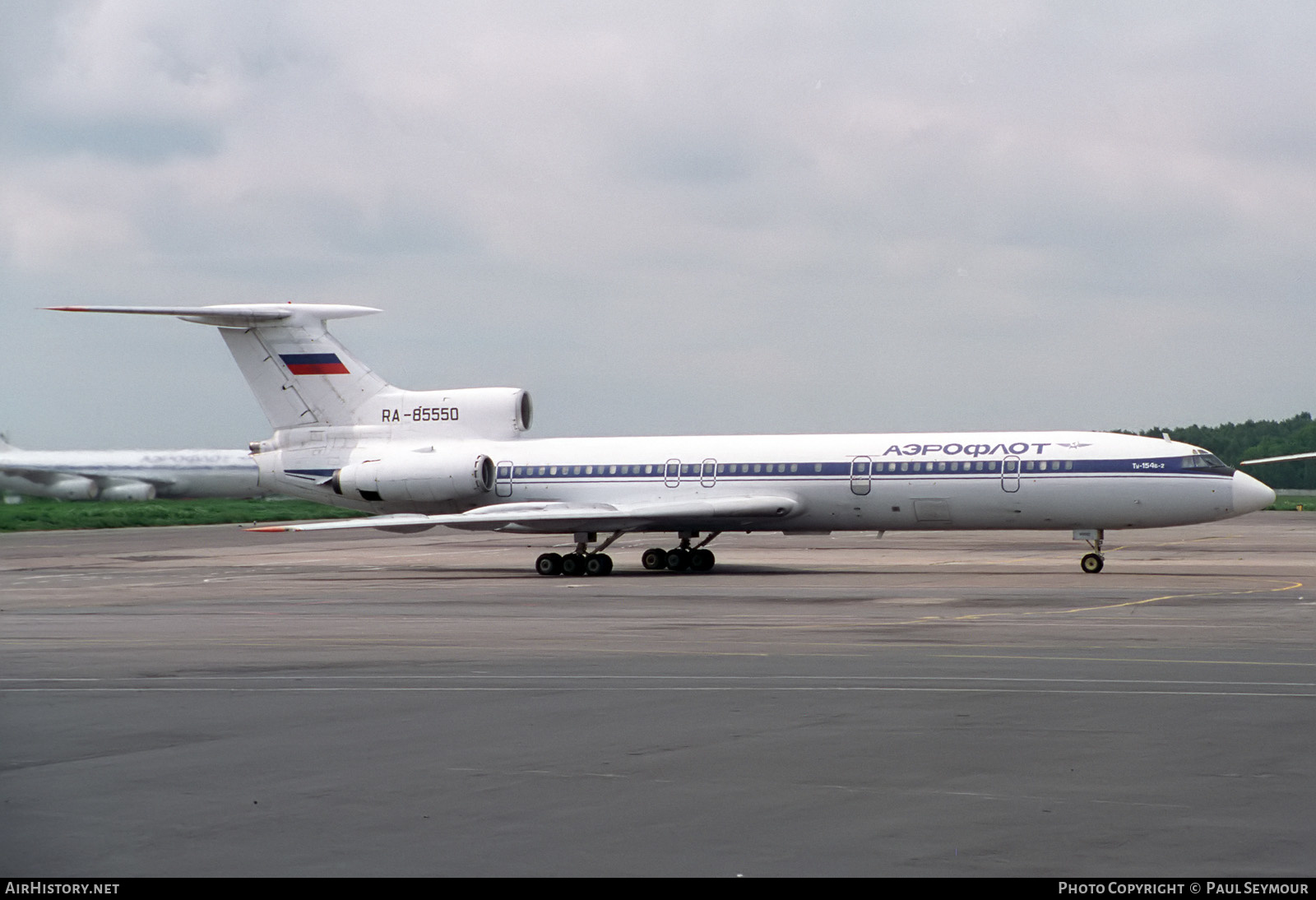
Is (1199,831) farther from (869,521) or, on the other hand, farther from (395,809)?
(869,521)

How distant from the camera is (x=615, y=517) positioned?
126 ft

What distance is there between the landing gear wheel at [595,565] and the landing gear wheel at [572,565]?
121 millimetres

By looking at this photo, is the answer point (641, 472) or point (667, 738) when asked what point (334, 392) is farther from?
point (667, 738)

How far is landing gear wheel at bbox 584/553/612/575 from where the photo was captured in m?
39.3

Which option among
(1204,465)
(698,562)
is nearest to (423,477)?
(698,562)

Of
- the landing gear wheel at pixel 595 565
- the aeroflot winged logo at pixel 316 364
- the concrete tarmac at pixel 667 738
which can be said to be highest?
the aeroflot winged logo at pixel 316 364

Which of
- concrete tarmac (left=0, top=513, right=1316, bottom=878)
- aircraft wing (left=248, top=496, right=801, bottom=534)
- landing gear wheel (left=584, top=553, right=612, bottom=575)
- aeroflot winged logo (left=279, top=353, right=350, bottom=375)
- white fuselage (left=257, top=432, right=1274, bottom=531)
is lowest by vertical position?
concrete tarmac (left=0, top=513, right=1316, bottom=878)

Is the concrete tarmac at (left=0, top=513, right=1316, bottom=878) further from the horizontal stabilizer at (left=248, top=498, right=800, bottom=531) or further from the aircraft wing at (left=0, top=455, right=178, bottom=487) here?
the aircraft wing at (left=0, top=455, right=178, bottom=487)

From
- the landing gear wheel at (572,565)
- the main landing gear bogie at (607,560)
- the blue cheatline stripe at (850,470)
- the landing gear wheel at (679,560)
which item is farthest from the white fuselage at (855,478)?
the landing gear wheel at (572,565)

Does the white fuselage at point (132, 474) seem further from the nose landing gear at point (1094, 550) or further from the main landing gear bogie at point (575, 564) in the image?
the nose landing gear at point (1094, 550)

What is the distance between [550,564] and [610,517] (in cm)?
235

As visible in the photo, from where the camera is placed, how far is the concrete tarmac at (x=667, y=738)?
845 centimetres

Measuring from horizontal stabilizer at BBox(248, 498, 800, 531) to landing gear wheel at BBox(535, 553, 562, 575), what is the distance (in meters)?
0.76

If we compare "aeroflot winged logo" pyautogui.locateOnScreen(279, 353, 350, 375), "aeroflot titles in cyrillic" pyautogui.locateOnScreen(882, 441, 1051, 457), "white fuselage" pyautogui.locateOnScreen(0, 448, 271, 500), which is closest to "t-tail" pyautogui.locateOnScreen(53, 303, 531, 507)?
"aeroflot winged logo" pyautogui.locateOnScreen(279, 353, 350, 375)
